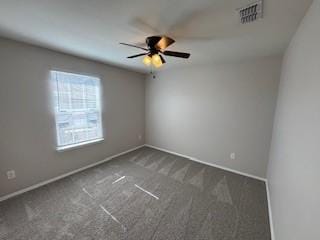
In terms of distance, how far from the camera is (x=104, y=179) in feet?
8.63

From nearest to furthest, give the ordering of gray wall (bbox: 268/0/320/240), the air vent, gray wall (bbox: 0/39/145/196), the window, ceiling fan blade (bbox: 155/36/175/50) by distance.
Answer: gray wall (bbox: 268/0/320/240)
the air vent
ceiling fan blade (bbox: 155/36/175/50)
gray wall (bbox: 0/39/145/196)
the window

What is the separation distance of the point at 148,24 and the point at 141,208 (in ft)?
7.55

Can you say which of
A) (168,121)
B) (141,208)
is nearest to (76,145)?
(141,208)

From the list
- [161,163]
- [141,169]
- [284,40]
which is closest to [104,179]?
[141,169]

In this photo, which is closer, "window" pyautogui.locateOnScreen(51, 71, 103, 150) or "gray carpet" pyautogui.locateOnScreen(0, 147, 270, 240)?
"gray carpet" pyautogui.locateOnScreen(0, 147, 270, 240)

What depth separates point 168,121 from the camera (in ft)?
12.9

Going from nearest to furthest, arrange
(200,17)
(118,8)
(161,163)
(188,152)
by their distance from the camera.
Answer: (118,8) < (200,17) < (161,163) < (188,152)

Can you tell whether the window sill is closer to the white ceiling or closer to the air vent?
the white ceiling

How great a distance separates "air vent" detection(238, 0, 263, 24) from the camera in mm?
1164

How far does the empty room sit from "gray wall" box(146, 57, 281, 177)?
2cm

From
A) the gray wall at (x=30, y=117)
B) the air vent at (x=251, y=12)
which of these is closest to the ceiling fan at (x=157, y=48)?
the air vent at (x=251, y=12)

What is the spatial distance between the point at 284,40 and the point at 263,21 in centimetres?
72

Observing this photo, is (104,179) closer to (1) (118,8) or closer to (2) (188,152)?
(2) (188,152)

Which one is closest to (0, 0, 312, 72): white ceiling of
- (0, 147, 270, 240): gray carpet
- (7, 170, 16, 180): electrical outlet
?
(7, 170, 16, 180): electrical outlet
